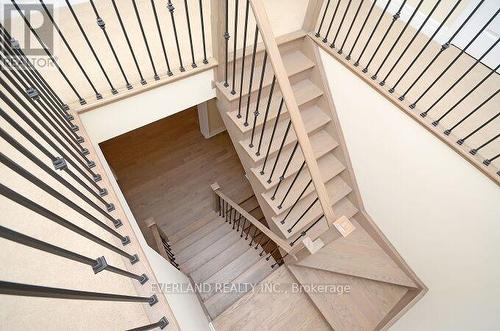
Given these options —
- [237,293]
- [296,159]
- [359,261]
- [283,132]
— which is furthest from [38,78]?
[359,261]

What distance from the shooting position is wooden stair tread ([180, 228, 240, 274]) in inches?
145

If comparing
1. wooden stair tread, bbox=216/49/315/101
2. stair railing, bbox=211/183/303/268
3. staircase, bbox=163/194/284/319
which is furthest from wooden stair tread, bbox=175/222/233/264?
wooden stair tread, bbox=216/49/315/101

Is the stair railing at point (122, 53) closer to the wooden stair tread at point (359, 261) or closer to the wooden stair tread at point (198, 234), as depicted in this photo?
the wooden stair tread at point (359, 261)

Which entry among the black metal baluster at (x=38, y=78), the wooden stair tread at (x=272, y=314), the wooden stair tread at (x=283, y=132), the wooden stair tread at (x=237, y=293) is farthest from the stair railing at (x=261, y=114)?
the black metal baluster at (x=38, y=78)

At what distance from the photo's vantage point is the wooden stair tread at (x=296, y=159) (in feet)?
8.85

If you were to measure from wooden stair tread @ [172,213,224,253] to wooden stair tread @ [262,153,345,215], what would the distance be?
179 cm

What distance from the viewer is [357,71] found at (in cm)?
252

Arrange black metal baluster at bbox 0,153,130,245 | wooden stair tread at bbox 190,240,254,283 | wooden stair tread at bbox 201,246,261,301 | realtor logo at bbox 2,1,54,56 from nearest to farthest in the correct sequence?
black metal baluster at bbox 0,153,130,245 → realtor logo at bbox 2,1,54,56 → wooden stair tread at bbox 201,246,261,301 → wooden stair tread at bbox 190,240,254,283

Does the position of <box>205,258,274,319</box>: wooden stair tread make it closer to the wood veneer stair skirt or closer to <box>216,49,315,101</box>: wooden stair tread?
the wood veneer stair skirt

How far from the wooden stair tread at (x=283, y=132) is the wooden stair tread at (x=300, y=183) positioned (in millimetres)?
385

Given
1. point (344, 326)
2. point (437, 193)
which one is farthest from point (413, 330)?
point (437, 193)

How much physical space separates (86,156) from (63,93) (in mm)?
619

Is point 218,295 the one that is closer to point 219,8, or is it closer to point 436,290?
point 436,290

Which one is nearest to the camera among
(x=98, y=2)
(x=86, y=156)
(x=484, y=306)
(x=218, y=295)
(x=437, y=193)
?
(x=86, y=156)
